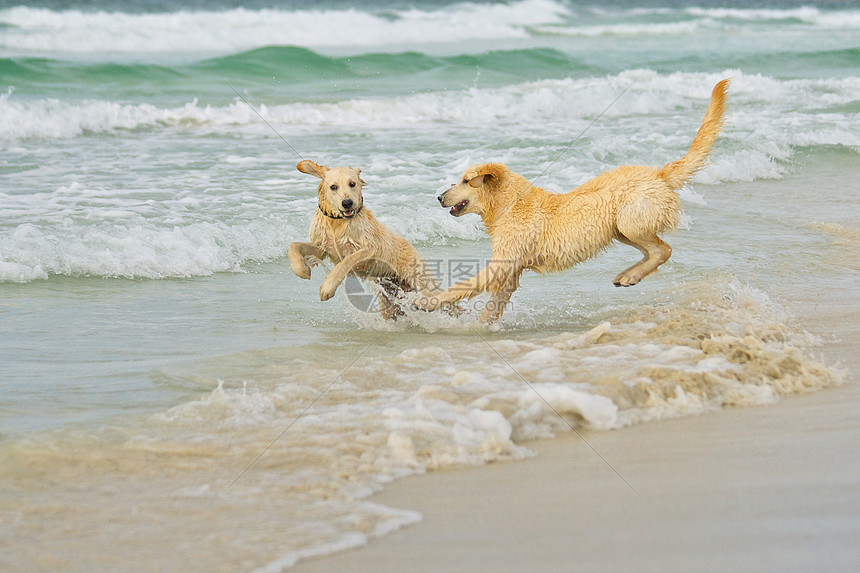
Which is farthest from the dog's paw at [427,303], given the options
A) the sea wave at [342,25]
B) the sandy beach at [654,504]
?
the sea wave at [342,25]

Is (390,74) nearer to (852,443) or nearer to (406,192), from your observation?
(406,192)

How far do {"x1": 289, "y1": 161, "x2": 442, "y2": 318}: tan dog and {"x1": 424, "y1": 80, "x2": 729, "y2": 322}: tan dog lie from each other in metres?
0.42

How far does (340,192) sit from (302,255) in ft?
1.85

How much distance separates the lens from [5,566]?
2922mm

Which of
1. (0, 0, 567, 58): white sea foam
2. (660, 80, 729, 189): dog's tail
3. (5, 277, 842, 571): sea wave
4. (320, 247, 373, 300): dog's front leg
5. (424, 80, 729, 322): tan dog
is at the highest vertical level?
(0, 0, 567, 58): white sea foam

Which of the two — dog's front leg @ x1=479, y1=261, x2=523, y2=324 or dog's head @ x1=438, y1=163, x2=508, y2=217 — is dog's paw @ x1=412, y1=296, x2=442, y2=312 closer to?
dog's front leg @ x1=479, y1=261, x2=523, y2=324

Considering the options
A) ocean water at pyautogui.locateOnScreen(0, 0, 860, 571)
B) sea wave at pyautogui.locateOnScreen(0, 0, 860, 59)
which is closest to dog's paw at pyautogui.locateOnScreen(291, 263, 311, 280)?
ocean water at pyautogui.locateOnScreen(0, 0, 860, 571)

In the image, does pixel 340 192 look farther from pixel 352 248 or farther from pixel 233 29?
pixel 233 29

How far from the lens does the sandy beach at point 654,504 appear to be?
297cm

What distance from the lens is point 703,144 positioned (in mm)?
5879

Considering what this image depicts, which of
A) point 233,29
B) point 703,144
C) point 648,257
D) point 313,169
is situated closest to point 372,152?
point 313,169

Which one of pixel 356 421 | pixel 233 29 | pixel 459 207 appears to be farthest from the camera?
pixel 233 29

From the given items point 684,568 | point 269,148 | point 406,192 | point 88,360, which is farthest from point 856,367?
point 269,148

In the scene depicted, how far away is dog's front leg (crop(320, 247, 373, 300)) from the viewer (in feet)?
19.5
